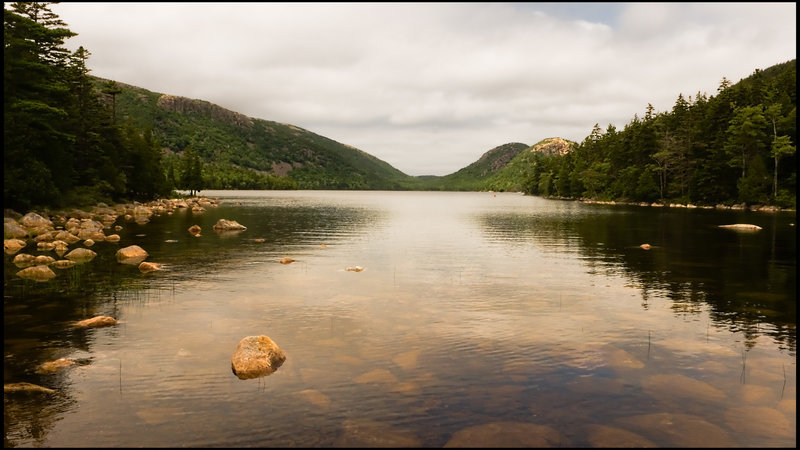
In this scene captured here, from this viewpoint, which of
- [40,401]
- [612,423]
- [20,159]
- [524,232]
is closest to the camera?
[612,423]

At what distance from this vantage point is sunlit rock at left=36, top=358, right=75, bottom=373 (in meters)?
13.8

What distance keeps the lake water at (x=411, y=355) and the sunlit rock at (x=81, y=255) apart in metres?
1.41

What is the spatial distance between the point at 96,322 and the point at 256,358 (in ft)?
27.3

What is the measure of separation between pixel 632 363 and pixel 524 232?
44771mm

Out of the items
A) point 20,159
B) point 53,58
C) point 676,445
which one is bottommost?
point 676,445

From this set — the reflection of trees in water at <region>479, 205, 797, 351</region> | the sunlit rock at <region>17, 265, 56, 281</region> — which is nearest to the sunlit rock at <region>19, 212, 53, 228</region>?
the sunlit rock at <region>17, 265, 56, 281</region>

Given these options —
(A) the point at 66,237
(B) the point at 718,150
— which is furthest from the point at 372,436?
(B) the point at 718,150

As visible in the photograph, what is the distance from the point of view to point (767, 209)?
89.1 metres

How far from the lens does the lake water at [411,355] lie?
1069cm

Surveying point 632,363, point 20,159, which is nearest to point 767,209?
point 632,363

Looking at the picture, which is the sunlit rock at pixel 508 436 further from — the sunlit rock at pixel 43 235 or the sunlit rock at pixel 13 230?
the sunlit rock at pixel 13 230

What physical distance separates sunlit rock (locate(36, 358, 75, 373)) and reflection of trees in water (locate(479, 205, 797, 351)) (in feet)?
71.6

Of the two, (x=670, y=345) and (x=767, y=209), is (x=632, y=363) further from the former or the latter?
(x=767, y=209)

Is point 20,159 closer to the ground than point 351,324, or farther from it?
farther from it
